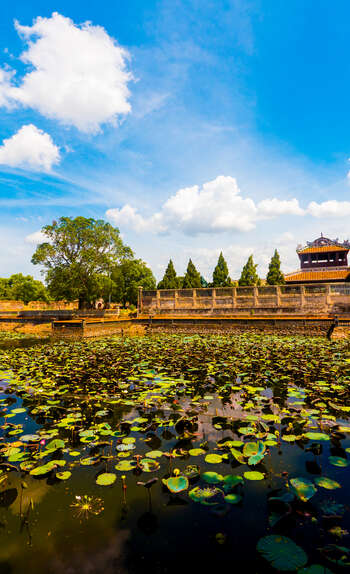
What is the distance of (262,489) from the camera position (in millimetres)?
2244

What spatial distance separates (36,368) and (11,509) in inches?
216

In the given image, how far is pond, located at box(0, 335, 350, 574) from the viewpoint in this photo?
1656mm

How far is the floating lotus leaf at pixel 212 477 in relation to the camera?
228 centimetres

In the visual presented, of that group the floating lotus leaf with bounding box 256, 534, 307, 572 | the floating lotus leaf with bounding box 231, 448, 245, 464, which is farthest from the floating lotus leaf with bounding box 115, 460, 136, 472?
the floating lotus leaf with bounding box 256, 534, 307, 572

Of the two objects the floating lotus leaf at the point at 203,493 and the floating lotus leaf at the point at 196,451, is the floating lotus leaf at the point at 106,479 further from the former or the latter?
the floating lotus leaf at the point at 196,451

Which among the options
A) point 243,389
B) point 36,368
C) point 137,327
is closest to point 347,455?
point 243,389

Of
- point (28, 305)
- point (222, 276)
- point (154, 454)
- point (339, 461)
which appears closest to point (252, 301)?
point (222, 276)

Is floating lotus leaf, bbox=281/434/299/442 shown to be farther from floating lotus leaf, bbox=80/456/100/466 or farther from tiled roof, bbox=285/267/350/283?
tiled roof, bbox=285/267/350/283

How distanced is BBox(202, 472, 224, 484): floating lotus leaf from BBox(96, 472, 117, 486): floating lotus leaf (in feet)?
2.51

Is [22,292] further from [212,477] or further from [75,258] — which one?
[212,477]

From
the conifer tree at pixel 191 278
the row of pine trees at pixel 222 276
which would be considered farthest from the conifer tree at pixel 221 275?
the conifer tree at pixel 191 278

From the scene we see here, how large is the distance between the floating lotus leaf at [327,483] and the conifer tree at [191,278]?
36.9 metres

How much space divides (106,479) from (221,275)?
36.7 metres

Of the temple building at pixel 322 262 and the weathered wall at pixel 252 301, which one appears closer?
the weathered wall at pixel 252 301
